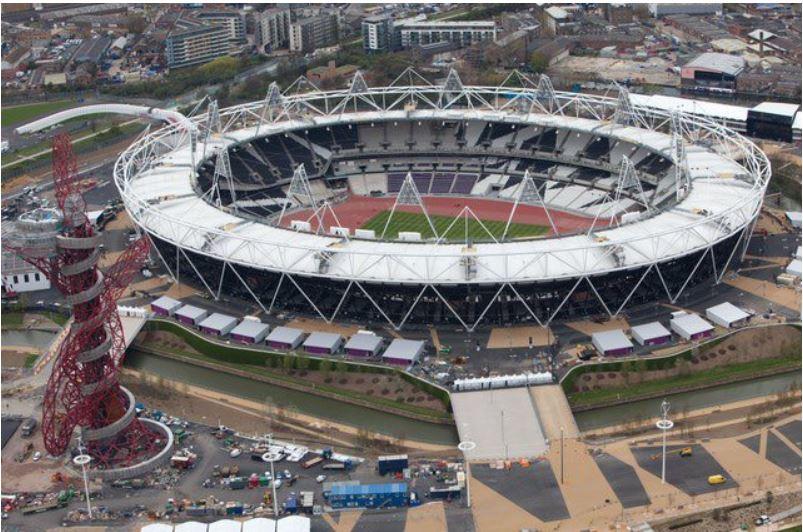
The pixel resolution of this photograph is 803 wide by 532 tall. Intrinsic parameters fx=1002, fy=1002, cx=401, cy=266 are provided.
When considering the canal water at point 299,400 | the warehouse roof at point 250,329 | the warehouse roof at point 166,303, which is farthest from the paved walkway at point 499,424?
the warehouse roof at point 166,303

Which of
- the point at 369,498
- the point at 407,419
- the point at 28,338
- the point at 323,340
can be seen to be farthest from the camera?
the point at 28,338

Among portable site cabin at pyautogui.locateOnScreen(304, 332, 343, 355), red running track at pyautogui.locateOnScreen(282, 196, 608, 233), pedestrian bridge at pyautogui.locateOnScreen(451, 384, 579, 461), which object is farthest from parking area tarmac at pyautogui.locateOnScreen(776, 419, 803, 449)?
red running track at pyautogui.locateOnScreen(282, 196, 608, 233)

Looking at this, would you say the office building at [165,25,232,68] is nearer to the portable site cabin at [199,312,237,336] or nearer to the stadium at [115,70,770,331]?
the stadium at [115,70,770,331]

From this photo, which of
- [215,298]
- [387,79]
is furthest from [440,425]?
[387,79]

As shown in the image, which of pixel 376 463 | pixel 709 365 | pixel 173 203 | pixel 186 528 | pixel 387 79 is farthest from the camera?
pixel 387 79

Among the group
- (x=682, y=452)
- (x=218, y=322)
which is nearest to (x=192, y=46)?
(x=218, y=322)

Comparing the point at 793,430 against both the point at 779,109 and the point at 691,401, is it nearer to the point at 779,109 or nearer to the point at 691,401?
the point at 691,401

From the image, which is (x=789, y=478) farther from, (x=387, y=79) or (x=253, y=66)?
(x=253, y=66)
